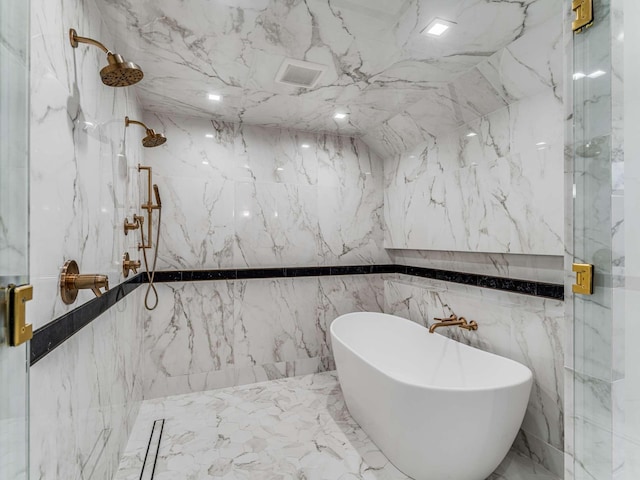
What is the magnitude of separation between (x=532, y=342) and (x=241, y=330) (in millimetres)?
2327

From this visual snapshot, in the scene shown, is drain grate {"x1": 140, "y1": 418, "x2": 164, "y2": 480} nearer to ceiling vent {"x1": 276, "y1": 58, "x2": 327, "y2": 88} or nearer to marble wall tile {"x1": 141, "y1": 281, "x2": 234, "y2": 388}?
marble wall tile {"x1": 141, "y1": 281, "x2": 234, "y2": 388}

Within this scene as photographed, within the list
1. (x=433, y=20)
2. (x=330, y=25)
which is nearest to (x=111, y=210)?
(x=330, y=25)

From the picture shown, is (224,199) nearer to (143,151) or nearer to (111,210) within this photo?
(143,151)

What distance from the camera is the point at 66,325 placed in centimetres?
111

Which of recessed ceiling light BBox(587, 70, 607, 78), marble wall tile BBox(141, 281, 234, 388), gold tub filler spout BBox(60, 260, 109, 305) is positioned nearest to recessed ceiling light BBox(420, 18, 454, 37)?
recessed ceiling light BBox(587, 70, 607, 78)

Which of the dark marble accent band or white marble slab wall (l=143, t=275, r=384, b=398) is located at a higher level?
the dark marble accent band

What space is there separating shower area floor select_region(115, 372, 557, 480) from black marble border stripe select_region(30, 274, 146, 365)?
3.51ft

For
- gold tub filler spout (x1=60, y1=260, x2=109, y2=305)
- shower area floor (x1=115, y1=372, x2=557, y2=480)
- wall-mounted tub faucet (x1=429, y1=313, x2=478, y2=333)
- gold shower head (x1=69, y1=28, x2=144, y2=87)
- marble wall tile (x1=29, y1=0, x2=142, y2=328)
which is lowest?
shower area floor (x1=115, y1=372, x2=557, y2=480)

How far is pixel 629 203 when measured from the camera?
2.52ft

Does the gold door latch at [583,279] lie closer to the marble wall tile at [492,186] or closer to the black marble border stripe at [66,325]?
the marble wall tile at [492,186]

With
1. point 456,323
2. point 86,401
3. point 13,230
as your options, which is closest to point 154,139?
point 86,401

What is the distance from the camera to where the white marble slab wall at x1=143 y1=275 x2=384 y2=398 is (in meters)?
2.82

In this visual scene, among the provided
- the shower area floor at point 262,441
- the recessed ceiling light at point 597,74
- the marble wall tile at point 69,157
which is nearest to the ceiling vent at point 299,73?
the marble wall tile at point 69,157

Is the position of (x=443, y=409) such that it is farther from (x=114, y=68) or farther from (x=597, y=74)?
(x=114, y=68)
